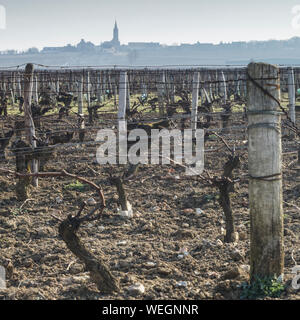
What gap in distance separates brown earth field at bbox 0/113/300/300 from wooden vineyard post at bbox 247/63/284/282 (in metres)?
0.28

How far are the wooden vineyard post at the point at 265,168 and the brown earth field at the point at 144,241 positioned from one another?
282mm

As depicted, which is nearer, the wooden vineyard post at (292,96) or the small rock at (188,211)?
the small rock at (188,211)

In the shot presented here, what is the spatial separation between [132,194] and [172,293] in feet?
10.7

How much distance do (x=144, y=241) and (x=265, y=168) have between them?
6.73 ft

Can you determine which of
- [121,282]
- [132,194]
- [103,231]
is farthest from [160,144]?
[121,282]

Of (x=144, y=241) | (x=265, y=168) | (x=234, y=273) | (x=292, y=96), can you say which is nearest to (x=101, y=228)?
(x=144, y=241)

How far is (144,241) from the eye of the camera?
490 centimetres

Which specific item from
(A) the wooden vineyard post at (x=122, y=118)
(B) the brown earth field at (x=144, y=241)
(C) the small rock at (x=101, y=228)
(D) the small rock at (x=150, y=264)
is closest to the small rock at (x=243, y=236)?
(B) the brown earth field at (x=144, y=241)

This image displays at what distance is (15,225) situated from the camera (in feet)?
17.7

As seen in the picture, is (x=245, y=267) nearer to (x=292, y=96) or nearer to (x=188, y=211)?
(x=188, y=211)

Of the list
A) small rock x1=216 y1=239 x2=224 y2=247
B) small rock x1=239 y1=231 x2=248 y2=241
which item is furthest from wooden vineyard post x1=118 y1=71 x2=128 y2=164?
small rock x1=216 y1=239 x2=224 y2=247

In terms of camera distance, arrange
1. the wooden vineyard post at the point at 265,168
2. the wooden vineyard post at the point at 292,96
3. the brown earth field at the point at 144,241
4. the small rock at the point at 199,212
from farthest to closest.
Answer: the wooden vineyard post at the point at 292,96 → the small rock at the point at 199,212 → the brown earth field at the point at 144,241 → the wooden vineyard post at the point at 265,168

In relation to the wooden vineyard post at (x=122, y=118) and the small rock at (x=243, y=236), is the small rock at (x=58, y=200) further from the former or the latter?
the small rock at (x=243, y=236)

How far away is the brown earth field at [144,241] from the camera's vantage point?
360cm
